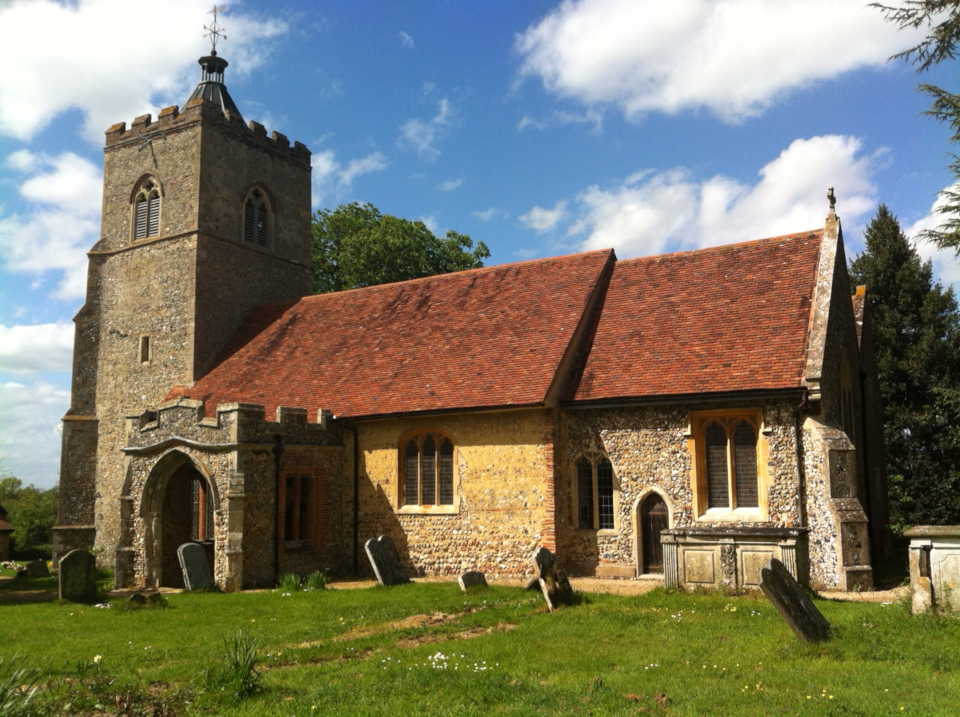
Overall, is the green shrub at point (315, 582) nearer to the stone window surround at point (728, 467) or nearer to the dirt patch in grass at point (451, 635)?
the dirt patch in grass at point (451, 635)

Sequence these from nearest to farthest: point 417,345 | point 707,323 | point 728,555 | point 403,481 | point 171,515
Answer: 1. point 728,555
2. point 707,323
3. point 403,481
4. point 171,515
5. point 417,345

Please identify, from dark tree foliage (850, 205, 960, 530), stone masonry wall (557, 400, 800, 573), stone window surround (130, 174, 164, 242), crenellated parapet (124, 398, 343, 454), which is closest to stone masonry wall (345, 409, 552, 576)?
Result: stone masonry wall (557, 400, 800, 573)

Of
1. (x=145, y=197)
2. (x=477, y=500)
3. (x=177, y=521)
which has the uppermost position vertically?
(x=145, y=197)

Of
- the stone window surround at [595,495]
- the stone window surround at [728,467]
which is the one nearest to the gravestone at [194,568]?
the stone window surround at [595,495]

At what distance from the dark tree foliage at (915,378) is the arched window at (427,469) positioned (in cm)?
1612

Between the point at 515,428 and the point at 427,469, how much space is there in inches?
103

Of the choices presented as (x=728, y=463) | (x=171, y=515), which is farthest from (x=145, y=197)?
(x=728, y=463)

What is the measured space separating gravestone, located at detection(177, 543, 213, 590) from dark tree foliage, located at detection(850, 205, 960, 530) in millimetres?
21430

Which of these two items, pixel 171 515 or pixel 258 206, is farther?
pixel 258 206

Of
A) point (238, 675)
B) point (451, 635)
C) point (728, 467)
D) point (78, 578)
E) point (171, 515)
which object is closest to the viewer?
point (238, 675)

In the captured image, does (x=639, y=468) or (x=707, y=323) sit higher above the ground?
(x=707, y=323)

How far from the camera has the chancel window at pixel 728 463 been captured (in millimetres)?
15969

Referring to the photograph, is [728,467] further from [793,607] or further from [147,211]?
[147,211]

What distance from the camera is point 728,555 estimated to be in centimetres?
1301
